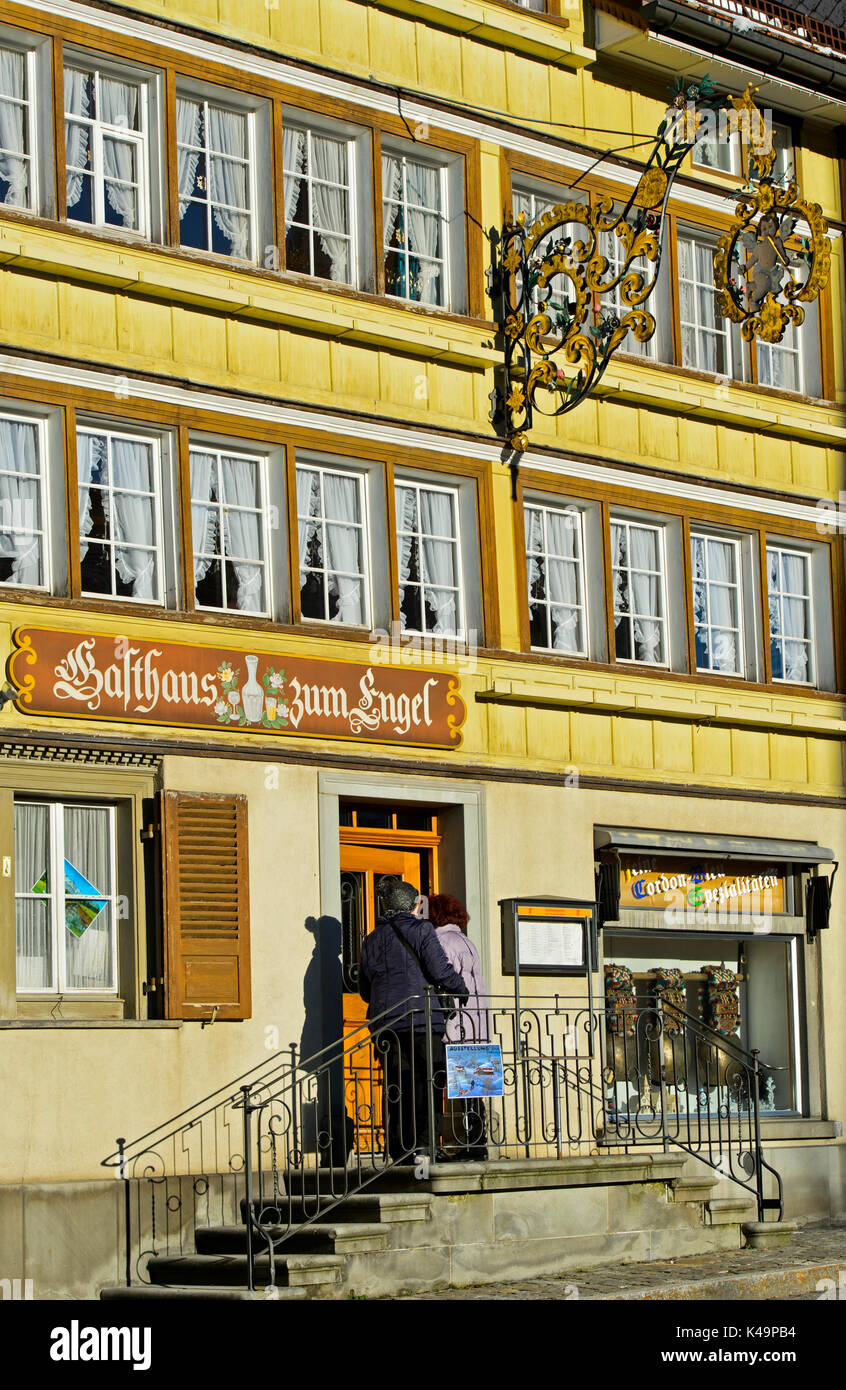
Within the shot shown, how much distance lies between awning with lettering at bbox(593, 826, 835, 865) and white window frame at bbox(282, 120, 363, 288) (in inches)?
196

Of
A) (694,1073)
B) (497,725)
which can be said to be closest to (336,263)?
(497,725)

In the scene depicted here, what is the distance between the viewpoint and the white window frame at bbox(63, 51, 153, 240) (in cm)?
1777

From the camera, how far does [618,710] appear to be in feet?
68.0

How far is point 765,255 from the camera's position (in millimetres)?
21734

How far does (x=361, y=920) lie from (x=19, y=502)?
4.17 metres

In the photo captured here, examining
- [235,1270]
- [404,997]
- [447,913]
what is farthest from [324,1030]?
[235,1270]

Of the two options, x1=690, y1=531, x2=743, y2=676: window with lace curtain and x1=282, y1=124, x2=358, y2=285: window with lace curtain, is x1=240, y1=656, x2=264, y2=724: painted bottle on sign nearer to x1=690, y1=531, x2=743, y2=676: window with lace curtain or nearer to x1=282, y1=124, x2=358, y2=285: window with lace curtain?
x1=282, y1=124, x2=358, y2=285: window with lace curtain

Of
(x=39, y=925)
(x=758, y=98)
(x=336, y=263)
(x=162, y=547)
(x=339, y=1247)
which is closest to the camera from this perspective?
(x=339, y=1247)

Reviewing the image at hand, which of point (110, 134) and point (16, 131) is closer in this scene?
point (16, 131)

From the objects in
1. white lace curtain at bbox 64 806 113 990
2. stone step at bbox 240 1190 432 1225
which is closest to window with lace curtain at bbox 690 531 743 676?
white lace curtain at bbox 64 806 113 990

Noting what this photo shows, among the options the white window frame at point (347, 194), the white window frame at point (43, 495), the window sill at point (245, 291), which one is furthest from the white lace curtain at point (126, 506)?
the white window frame at point (347, 194)

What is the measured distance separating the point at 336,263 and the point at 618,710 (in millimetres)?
4413

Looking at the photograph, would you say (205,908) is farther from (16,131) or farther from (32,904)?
(16,131)

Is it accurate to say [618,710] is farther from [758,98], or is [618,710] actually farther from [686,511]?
[758,98]
